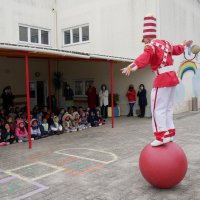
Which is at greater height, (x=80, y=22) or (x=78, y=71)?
(x=80, y=22)

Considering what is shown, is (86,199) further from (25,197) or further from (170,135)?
(170,135)

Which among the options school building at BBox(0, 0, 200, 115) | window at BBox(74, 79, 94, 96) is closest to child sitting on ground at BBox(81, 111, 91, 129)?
school building at BBox(0, 0, 200, 115)

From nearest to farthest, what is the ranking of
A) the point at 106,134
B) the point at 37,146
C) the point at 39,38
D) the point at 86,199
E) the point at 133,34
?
the point at 86,199
the point at 37,146
the point at 106,134
the point at 133,34
the point at 39,38

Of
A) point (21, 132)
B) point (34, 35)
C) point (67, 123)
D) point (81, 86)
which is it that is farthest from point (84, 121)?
point (34, 35)

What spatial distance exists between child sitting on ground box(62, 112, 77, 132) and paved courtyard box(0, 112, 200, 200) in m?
0.56

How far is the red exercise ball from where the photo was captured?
464 centimetres

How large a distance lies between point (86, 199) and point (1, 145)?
4890 millimetres

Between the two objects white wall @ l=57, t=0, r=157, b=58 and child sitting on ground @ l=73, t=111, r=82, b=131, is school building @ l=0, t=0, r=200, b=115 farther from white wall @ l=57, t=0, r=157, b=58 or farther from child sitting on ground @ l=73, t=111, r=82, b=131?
child sitting on ground @ l=73, t=111, r=82, b=131

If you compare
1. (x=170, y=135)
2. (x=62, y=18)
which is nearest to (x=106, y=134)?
(x=170, y=135)

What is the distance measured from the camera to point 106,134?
401 inches

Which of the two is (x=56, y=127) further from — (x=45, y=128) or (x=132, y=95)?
(x=132, y=95)

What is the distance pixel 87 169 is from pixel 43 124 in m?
4.30

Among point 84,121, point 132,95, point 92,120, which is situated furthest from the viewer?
point 132,95

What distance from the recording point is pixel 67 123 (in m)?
10.9
